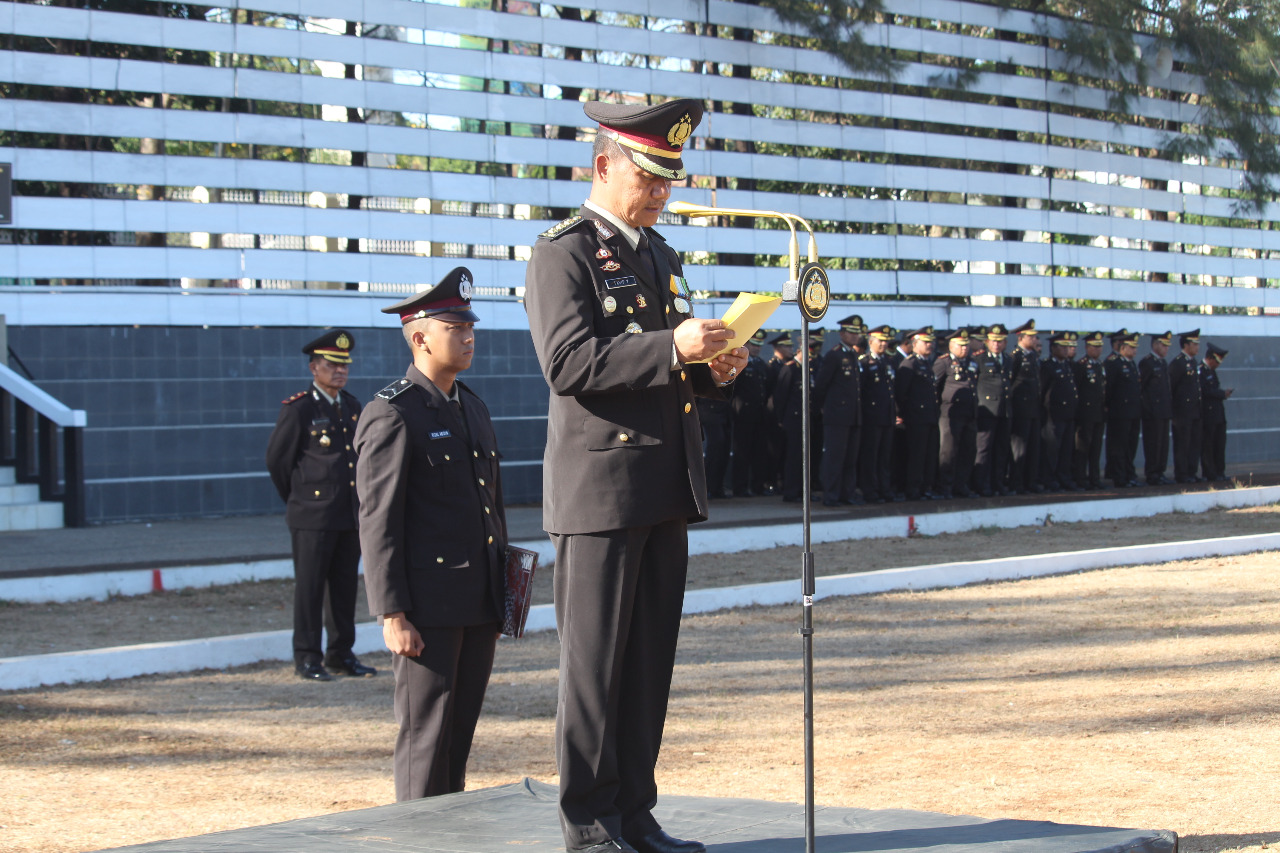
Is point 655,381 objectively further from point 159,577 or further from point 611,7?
point 611,7

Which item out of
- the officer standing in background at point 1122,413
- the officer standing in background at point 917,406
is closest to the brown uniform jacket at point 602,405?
the officer standing in background at point 917,406

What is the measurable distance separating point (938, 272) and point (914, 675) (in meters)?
15.6

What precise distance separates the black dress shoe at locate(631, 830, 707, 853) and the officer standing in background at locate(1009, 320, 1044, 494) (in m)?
13.9

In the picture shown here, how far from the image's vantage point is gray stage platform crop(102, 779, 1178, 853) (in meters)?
3.59

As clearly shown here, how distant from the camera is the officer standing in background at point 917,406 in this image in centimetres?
1554

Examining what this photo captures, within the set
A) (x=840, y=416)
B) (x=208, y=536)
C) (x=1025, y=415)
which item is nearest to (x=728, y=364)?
(x=208, y=536)

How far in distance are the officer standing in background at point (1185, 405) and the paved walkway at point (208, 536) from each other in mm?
2685

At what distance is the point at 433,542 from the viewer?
4469mm

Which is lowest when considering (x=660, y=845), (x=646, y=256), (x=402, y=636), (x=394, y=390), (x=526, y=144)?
(x=660, y=845)

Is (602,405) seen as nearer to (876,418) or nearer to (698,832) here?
(698,832)

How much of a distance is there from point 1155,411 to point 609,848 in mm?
16731

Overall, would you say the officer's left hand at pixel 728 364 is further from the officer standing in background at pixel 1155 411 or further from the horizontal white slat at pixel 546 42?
the officer standing in background at pixel 1155 411

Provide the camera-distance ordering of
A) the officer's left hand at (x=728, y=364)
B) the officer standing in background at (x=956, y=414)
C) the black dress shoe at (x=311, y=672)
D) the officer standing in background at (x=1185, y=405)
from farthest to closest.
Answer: the officer standing in background at (x=1185, y=405), the officer standing in background at (x=956, y=414), the black dress shoe at (x=311, y=672), the officer's left hand at (x=728, y=364)

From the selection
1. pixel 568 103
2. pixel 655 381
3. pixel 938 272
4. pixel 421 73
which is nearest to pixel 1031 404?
pixel 938 272
